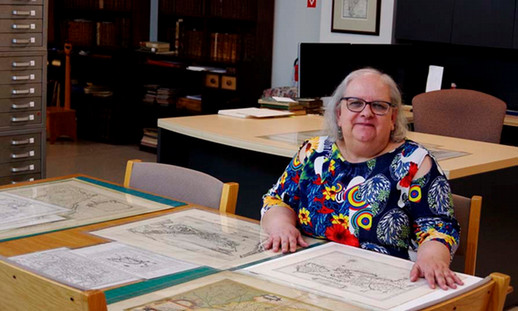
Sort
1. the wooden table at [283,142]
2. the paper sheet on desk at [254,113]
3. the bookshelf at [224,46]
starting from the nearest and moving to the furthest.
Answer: the wooden table at [283,142] < the paper sheet on desk at [254,113] < the bookshelf at [224,46]

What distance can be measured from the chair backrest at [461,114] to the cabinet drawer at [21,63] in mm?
2509

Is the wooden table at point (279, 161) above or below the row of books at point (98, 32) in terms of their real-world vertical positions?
below

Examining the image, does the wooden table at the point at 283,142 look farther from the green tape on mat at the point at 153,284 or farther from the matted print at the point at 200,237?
the green tape on mat at the point at 153,284

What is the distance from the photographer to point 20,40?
5.17 meters

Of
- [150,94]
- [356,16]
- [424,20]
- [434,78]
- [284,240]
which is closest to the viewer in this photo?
[284,240]

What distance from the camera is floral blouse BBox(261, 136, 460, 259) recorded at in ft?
7.35

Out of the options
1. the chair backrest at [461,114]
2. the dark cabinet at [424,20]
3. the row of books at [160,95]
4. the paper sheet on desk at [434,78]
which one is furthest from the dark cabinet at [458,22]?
the row of books at [160,95]

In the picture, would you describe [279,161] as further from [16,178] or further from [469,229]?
[16,178]

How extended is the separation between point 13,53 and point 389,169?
3.50m

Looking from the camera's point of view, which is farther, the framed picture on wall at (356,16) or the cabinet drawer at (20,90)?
the framed picture on wall at (356,16)

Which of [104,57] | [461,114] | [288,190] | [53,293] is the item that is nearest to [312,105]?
[461,114]

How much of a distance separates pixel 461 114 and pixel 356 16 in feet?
5.92

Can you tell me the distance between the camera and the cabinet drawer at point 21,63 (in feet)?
16.8

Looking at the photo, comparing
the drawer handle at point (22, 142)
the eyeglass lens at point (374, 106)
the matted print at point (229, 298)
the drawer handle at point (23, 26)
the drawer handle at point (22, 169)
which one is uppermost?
the drawer handle at point (23, 26)
